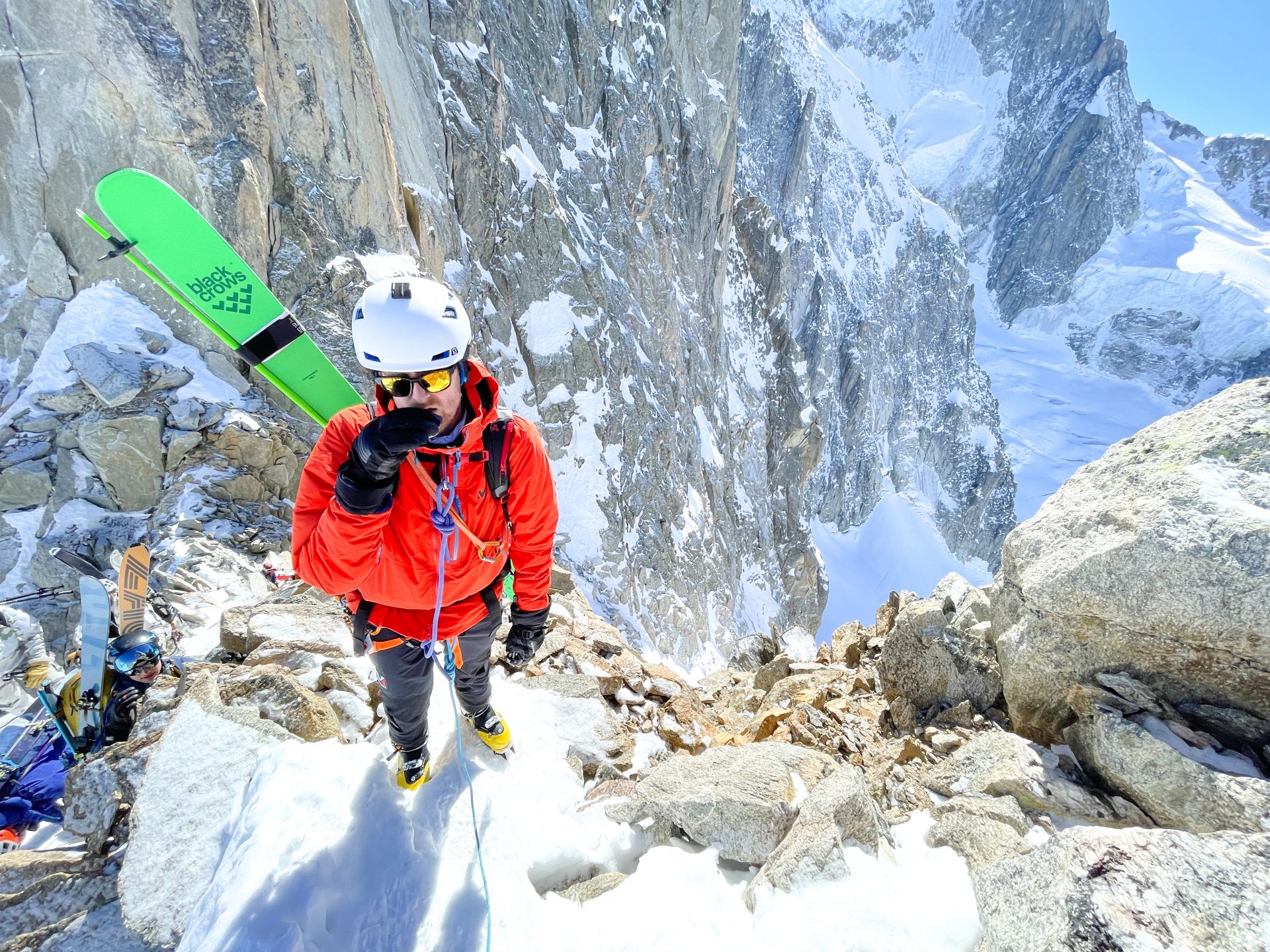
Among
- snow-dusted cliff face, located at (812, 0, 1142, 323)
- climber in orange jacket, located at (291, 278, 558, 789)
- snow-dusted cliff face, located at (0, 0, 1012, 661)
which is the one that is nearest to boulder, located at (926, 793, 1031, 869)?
climber in orange jacket, located at (291, 278, 558, 789)

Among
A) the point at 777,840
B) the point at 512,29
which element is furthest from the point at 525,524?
the point at 512,29

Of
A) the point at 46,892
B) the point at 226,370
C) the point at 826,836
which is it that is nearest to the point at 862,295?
the point at 226,370

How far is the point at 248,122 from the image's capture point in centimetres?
1018

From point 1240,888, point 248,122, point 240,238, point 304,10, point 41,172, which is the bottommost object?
point 1240,888

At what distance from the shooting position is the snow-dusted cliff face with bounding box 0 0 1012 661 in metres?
9.11

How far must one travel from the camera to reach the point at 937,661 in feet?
18.5

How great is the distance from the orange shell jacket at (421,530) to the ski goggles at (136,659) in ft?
11.4

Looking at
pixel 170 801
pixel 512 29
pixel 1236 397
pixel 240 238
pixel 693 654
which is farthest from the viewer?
pixel 693 654

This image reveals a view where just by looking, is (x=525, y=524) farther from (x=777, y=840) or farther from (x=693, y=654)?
(x=693, y=654)

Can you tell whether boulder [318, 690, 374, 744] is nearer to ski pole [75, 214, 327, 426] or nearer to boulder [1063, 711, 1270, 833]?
ski pole [75, 214, 327, 426]

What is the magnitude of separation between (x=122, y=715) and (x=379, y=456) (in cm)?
443

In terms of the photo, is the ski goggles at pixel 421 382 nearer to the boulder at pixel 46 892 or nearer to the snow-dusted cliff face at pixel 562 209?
the boulder at pixel 46 892

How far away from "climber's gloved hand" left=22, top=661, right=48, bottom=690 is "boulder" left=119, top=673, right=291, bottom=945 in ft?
15.0

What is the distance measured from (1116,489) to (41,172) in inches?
583
